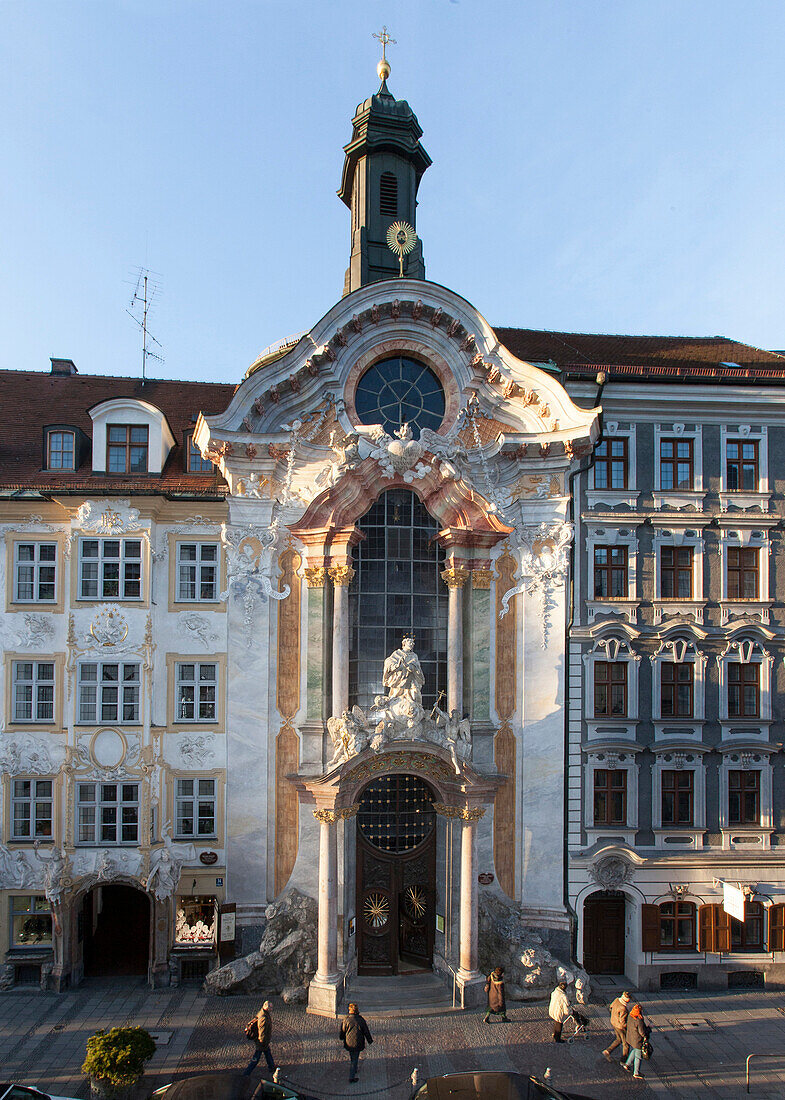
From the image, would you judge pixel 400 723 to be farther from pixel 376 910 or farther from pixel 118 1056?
pixel 118 1056

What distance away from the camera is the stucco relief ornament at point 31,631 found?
21.7 m

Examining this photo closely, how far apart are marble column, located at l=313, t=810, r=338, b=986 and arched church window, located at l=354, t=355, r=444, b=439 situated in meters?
11.4

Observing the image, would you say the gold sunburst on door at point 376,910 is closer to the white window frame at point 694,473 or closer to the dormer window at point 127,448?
the white window frame at point 694,473

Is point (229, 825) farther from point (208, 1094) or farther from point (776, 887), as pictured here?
point (776, 887)

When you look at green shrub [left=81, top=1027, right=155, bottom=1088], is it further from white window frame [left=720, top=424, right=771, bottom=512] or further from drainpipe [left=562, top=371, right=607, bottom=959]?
white window frame [left=720, top=424, right=771, bottom=512]

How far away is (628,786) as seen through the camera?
22.0 metres

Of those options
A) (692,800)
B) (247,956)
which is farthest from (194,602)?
(692,800)

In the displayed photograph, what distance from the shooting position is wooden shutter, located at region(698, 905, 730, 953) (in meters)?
21.8

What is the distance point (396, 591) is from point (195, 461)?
24.4 ft

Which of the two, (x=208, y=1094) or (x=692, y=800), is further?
(x=692, y=800)

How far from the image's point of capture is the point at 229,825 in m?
21.5

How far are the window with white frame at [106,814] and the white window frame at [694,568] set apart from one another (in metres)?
16.1

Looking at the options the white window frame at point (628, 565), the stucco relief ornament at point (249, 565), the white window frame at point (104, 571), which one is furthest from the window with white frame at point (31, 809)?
the white window frame at point (628, 565)

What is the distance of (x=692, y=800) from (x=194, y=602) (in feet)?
51.3
